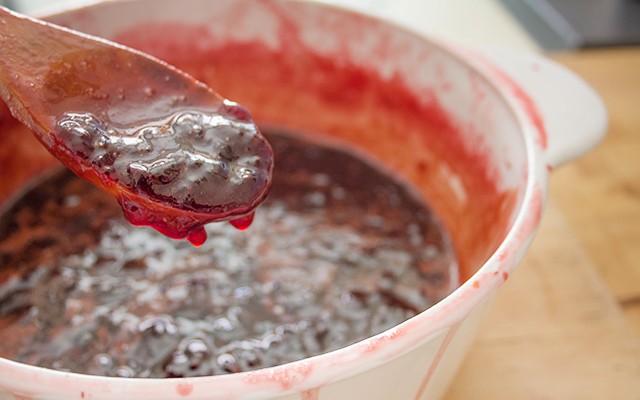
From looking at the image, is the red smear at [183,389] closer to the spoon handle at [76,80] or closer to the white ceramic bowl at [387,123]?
the white ceramic bowl at [387,123]

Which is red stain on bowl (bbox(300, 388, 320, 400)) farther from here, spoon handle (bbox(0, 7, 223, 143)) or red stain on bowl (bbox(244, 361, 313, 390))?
spoon handle (bbox(0, 7, 223, 143))

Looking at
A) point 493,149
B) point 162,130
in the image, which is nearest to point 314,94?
point 493,149

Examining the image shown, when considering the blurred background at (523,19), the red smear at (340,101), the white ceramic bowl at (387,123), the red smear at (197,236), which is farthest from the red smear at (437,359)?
the blurred background at (523,19)

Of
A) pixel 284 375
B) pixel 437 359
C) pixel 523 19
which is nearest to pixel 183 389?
pixel 284 375

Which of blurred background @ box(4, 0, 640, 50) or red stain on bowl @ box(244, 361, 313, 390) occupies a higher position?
red stain on bowl @ box(244, 361, 313, 390)

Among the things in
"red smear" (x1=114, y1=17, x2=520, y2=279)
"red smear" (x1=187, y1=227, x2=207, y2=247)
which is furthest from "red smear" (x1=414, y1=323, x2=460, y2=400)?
"red smear" (x1=114, y1=17, x2=520, y2=279)

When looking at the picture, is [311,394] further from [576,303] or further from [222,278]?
[576,303]
